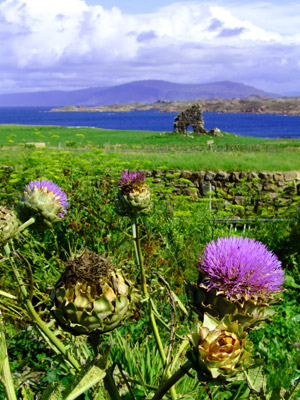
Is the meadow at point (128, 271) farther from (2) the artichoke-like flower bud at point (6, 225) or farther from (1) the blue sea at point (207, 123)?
(1) the blue sea at point (207, 123)

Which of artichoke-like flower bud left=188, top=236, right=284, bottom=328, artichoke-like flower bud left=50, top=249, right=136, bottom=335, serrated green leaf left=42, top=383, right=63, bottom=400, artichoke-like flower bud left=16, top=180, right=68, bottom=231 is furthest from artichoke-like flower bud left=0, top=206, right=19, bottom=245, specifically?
artichoke-like flower bud left=188, top=236, right=284, bottom=328

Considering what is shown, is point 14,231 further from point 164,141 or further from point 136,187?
point 164,141

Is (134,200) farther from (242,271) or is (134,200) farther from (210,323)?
(210,323)

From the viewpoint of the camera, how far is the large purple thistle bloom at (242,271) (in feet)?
4.44

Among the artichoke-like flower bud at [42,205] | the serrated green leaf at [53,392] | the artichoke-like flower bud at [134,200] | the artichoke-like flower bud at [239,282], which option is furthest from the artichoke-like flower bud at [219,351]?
the artichoke-like flower bud at [134,200]

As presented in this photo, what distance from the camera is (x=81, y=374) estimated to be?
0.98 m

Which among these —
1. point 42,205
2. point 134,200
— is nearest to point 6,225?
point 42,205

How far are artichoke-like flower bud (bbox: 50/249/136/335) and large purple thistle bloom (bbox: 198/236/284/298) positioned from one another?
0.31 metres

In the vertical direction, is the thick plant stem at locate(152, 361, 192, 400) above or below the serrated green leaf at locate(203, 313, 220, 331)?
below

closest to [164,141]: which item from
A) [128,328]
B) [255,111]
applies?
[128,328]

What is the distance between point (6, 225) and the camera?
161 cm

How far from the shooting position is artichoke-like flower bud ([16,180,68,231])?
1929 mm

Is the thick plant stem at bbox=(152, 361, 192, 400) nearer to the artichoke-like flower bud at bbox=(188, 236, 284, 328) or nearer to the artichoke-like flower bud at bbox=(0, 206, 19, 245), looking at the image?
the artichoke-like flower bud at bbox=(188, 236, 284, 328)

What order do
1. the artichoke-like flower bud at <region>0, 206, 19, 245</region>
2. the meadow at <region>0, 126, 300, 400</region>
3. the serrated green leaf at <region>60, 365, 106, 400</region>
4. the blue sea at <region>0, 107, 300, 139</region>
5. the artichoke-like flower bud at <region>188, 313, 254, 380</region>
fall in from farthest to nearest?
1. the blue sea at <region>0, 107, 300, 139</region>
2. the meadow at <region>0, 126, 300, 400</region>
3. the artichoke-like flower bud at <region>0, 206, 19, 245</region>
4. the artichoke-like flower bud at <region>188, 313, 254, 380</region>
5. the serrated green leaf at <region>60, 365, 106, 400</region>
